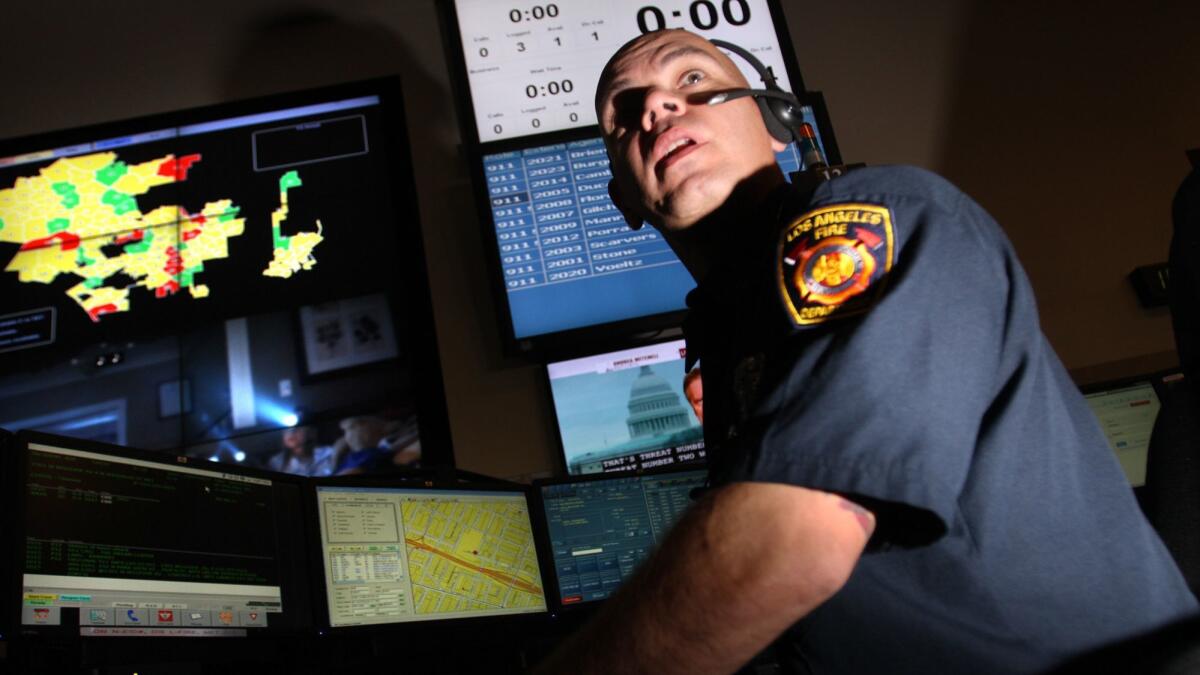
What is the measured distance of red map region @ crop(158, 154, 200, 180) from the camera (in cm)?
269

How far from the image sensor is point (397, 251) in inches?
103

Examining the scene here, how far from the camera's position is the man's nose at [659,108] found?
124 cm

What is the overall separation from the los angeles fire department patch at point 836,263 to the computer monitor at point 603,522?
1217mm

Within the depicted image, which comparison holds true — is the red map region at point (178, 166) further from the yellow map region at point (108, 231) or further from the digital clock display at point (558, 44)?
the digital clock display at point (558, 44)

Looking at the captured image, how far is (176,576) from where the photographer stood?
4.67 feet

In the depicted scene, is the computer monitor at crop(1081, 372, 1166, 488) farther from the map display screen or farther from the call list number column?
the map display screen

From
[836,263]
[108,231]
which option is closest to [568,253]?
[108,231]

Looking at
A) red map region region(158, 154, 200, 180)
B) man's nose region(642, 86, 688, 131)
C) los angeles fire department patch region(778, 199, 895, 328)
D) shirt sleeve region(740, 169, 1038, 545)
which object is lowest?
shirt sleeve region(740, 169, 1038, 545)

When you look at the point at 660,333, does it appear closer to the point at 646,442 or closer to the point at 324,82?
the point at 646,442

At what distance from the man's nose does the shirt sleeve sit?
1.55ft

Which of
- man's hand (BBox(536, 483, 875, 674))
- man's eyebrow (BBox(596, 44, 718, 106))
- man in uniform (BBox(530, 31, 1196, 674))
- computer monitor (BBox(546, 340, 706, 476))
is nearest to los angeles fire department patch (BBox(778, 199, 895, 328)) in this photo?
man in uniform (BBox(530, 31, 1196, 674))

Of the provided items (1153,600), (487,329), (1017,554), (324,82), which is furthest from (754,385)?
(324,82)

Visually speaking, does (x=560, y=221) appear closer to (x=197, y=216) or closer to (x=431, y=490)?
(x=431, y=490)

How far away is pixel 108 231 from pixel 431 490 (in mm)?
1381
